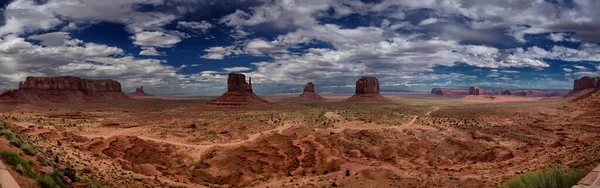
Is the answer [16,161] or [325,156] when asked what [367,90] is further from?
[16,161]

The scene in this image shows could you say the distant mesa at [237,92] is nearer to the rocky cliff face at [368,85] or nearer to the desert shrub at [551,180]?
the rocky cliff face at [368,85]

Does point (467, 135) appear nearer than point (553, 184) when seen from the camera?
No

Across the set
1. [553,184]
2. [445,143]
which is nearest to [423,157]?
[445,143]

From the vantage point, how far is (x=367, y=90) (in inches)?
5059

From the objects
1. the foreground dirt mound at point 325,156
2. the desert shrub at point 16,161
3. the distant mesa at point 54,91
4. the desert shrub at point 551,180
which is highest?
the distant mesa at point 54,91

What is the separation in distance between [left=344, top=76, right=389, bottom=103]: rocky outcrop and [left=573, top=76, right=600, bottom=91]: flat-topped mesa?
9014 centimetres

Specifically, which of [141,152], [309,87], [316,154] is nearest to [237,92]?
[141,152]

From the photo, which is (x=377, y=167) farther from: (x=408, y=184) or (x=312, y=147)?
(x=312, y=147)

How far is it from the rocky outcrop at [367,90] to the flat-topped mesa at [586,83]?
90139 mm

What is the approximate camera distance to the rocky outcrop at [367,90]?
12475 centimetres

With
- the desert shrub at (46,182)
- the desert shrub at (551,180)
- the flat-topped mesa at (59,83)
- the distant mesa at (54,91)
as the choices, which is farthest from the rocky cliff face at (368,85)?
the flat-topped mesa at (59,83)

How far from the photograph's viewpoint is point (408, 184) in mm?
19594

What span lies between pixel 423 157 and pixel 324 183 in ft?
50.3

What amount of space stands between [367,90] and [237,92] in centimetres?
5894
